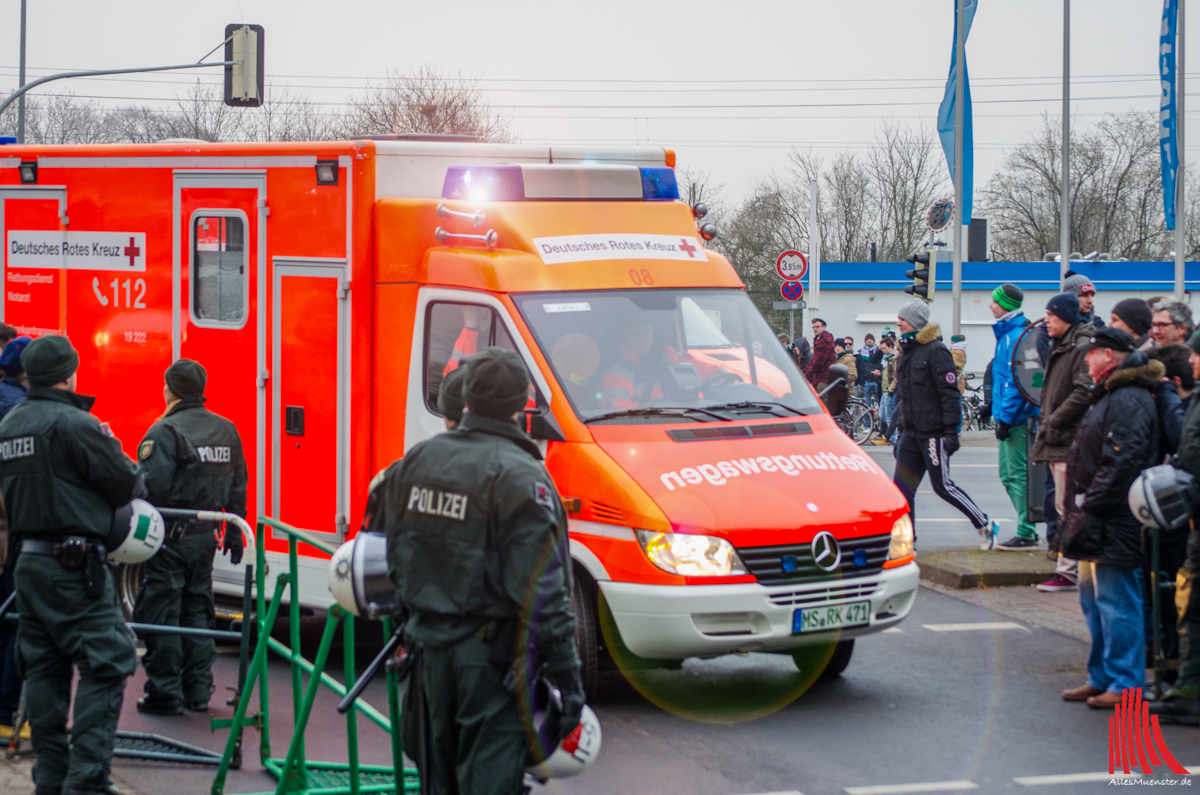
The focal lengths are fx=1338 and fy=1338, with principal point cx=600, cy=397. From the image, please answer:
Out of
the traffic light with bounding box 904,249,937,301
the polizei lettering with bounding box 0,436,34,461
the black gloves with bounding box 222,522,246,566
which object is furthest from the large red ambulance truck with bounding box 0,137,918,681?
the traffic light with bounding box 904,249,937,301

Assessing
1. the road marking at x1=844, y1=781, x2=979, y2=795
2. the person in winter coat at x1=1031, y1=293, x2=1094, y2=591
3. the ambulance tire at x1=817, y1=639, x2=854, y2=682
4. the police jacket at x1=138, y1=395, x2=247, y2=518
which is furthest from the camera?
the person in winter coat at x1=1031, y1=293, x2=1094, y2=591

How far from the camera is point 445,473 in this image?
382 centimetres

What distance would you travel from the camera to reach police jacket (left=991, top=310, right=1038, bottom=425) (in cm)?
1053

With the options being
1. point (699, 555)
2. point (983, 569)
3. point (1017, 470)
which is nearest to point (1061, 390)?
point (983, 569)

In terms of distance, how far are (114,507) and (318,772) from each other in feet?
4.45

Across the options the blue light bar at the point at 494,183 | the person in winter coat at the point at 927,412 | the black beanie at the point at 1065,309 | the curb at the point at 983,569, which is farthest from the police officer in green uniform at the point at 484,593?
the person in winter coat at the point at 927,412

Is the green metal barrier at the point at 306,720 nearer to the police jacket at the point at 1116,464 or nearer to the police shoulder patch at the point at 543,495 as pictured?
the police shoulder patch at the point at 543,495

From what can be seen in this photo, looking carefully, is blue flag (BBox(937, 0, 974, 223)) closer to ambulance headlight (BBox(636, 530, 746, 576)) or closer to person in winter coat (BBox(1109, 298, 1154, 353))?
person in winter coat (BBox(1109, 298, 1154, 353))

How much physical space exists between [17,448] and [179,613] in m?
1.92

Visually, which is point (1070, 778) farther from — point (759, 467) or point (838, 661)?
point (759, 467)

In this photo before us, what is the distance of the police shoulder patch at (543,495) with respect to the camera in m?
3.77

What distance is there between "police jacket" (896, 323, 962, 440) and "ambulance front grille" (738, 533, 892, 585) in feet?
13.7

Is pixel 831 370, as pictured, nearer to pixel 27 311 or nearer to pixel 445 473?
pixel 445 473

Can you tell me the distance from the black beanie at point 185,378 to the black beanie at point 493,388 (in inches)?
123
